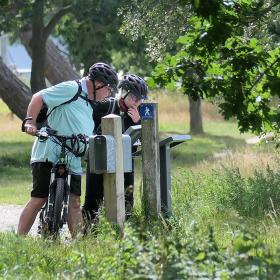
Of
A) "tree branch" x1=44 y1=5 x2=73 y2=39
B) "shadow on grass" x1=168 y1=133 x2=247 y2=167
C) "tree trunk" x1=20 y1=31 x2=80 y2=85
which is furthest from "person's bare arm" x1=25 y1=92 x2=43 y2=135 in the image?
"tree trunk" x1=20 y1=31 x2=80 y2=85

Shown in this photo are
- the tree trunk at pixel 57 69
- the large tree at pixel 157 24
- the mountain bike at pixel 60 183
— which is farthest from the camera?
the tree trunk at pixel 57 69

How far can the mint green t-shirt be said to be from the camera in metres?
9.49

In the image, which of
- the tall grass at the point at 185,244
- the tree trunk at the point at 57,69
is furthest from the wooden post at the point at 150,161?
the tree trunk at the point at 57,69

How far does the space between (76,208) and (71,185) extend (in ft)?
0.70

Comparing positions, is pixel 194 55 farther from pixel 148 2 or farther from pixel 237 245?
pixel 148 2

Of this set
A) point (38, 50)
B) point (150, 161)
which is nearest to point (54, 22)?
point (38, 50)

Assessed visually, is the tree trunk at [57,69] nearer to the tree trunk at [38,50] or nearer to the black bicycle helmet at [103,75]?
the tree trunk at [38,50]

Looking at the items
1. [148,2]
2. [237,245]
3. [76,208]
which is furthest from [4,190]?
[237,245]

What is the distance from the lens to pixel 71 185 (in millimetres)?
9773

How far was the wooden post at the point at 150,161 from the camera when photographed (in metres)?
9.92

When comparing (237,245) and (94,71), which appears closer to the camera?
(237,245)

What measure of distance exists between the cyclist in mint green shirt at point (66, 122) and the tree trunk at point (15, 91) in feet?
49.8

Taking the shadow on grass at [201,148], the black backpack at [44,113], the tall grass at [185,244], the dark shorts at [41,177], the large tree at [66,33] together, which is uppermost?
the large tree at [66,33]

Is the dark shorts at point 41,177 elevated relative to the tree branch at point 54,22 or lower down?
lower down
